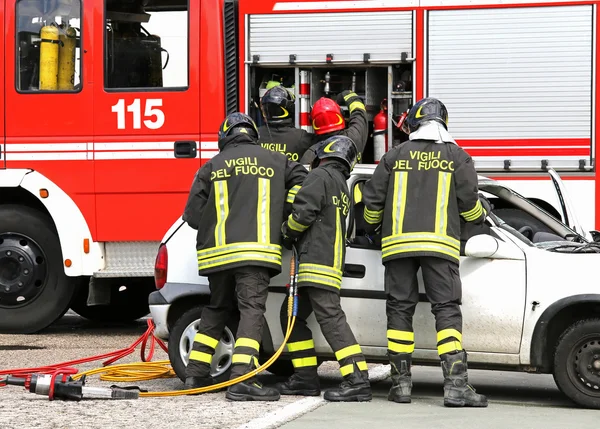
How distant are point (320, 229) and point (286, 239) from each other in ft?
0.90

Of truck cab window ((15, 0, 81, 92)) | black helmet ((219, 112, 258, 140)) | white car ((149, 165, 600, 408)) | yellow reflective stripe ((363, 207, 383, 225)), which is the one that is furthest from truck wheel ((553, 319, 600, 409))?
truck cab window ((15, 0, 81, 92))

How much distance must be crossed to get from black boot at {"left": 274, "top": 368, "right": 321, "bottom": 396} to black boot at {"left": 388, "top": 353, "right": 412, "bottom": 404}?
53 centimetres

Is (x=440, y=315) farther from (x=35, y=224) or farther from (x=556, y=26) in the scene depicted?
(x=35, y=224)

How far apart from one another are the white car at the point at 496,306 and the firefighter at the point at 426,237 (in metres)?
0.21

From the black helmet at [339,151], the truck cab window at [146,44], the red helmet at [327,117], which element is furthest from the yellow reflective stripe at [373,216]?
the truck cab window at [146,44]

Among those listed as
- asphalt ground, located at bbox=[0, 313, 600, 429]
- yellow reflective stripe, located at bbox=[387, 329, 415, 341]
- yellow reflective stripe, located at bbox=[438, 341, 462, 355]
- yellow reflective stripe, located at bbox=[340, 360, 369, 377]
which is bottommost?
asphalt ground, located at bbox=[0, 313, 600, 429]

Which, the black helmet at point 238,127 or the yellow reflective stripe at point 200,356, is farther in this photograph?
the black helmet at point 238,127

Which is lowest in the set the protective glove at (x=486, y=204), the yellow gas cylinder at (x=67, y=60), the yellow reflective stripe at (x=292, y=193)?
the protective glove at (x=486, y=204)

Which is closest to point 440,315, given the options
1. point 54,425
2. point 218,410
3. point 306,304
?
point 306,304

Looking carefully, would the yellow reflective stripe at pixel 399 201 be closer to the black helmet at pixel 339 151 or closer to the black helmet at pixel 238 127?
the black helmet at pixel 339 151

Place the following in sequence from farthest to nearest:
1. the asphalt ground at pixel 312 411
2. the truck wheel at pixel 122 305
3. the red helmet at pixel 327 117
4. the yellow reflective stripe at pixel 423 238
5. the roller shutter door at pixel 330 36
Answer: the truck wheel at pixel 122 305
the roller shutter door at pixel 330 36
the red helmet at pixel 327 117
the yellow reflective stripe at pixel 423 238
the asphalt ground at pixel 312 411

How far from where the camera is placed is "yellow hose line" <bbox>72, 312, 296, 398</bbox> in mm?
7379

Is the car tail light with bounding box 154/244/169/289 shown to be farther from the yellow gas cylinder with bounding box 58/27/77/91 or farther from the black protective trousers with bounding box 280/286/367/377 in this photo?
the yellow gas cylinder with bounding box 58/27/77/91

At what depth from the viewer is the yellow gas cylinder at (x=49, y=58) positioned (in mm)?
10484
